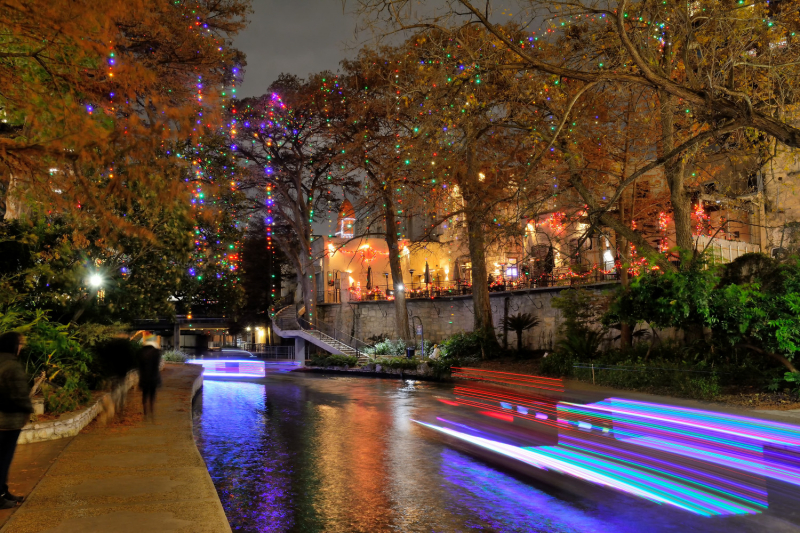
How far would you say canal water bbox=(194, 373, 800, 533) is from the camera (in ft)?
20.9

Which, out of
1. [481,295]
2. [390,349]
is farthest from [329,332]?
[481,295]

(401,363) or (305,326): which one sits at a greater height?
(305,326)

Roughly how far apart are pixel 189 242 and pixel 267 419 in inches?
243

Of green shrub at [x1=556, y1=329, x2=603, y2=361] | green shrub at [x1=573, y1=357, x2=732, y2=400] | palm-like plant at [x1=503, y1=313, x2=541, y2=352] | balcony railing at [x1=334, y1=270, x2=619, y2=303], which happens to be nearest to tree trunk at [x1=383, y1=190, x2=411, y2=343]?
balcony railing at [x1=334, y1=270, x2=619, y2=303]

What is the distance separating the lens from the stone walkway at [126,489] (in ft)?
18.2

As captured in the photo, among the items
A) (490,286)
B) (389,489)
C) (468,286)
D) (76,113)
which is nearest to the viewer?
(389,489)

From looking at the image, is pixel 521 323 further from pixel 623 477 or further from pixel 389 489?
pixel 389 489

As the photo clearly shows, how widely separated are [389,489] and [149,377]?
7200mm

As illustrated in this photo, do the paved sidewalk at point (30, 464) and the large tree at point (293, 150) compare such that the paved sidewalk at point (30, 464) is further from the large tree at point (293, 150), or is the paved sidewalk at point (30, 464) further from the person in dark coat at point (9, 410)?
the large tree at point (293, 150)

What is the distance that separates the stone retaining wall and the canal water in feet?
50.9

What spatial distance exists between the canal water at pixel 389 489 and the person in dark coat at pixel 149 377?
117 centimetres

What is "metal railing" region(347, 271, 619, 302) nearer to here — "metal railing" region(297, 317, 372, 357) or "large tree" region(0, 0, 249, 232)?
"metal railing" region(297, 317, 372, 357)

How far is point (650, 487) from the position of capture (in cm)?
779

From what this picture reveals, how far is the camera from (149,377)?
13.0 m
